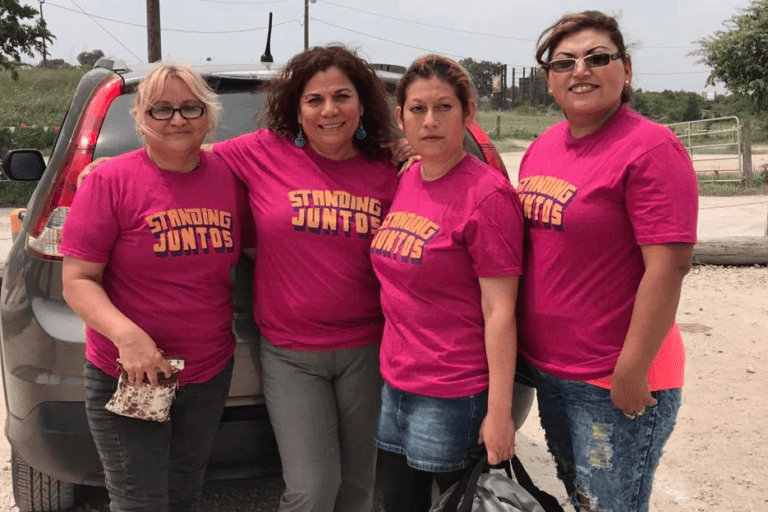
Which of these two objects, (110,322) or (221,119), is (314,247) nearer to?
(110,322)

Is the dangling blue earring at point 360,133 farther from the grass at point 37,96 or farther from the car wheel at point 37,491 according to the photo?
the grass at point 37,96

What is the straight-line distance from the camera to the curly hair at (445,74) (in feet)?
6.82

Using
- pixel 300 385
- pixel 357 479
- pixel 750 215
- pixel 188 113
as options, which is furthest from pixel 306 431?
pixel 750 215

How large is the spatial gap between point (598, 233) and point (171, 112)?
1.20 m

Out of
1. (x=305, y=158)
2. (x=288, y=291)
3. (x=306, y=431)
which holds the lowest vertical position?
(x=306, y=431)

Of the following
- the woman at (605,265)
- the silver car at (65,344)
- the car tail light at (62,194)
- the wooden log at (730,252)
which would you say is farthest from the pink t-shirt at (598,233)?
the wooden log at (730,252)

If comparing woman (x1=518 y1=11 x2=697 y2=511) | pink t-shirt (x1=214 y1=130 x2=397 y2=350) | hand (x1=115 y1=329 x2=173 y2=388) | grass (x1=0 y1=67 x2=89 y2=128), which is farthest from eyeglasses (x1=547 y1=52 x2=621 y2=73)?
grass (x1=0 y1=67 x2=89 y2=128)

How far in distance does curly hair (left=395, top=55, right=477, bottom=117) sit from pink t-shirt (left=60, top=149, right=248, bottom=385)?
2.11 feet

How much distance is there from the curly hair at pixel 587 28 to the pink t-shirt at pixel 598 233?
17cm

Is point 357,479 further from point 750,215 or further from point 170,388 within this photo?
point 750,215

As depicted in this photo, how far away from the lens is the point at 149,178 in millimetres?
2096

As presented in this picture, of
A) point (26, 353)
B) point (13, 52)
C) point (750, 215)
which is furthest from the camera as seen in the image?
point (13, 52)

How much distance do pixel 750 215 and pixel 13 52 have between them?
727 inches

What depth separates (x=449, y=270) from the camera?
2006mm
